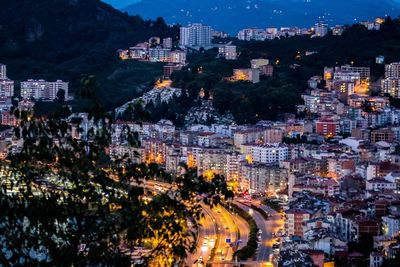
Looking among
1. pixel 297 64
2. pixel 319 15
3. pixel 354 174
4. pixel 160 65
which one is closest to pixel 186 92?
pixel 297 64

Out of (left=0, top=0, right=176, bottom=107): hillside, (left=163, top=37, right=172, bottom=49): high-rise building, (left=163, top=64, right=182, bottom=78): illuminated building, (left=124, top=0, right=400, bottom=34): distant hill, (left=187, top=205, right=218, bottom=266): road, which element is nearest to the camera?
(left=187, top=205, right=218, bottom=266): road

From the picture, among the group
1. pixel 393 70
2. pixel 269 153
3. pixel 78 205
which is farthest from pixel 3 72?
pixel 78 205

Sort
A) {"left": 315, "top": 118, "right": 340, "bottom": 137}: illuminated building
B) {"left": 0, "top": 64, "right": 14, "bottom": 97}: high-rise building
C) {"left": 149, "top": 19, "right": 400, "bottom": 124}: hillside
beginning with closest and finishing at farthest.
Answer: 1. {"left": 315, "top": 118, "right": 340, "bottom": 137}: illuminated building
2. {"left": 149, "top": 19, "right": 400, "bottom": 124}: hillside
3. {"left": 0, "top": 64, "right": 14, "bottom": 97}: high-rise building

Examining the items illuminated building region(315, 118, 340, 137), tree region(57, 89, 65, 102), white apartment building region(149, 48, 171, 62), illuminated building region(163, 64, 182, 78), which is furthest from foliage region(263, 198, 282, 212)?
white apartment building region(149, 48, 171, 62)

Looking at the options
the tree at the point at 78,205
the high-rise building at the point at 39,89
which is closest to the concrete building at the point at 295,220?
the tree at the point at 78,205

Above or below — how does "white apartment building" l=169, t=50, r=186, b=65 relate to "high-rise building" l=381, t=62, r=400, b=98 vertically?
above

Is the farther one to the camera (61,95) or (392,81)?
(61,95)

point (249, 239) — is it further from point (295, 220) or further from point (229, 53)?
point (229, 53)

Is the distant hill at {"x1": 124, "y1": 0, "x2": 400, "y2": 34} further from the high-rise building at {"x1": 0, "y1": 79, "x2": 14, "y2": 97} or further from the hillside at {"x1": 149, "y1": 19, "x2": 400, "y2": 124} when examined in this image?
the high-rise building at {"x1": 0, "y1": 79, "x2": 14, "y2": 97}
